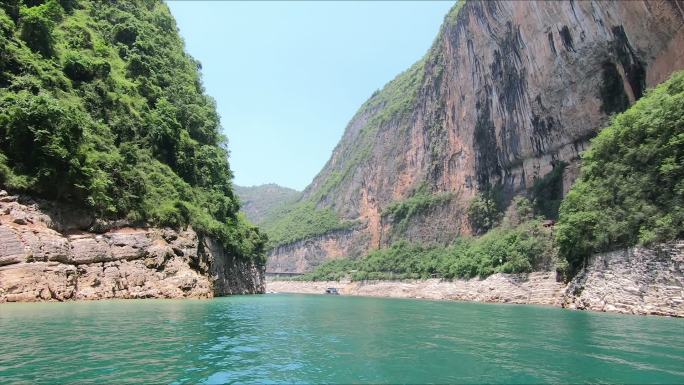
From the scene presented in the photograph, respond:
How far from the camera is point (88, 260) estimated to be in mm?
24406

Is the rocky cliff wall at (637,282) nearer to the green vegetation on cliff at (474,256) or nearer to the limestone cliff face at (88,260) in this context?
the green vegetation on cliff at (474,256)

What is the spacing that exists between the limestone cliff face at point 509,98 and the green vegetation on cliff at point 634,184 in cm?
1038

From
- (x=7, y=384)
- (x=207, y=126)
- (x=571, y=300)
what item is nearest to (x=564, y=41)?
(x=571, y=300)

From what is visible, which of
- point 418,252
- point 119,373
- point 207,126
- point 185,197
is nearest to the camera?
point 119,373

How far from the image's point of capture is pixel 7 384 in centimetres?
774

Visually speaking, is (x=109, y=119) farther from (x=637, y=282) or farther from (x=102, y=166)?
(x=637, y=282)

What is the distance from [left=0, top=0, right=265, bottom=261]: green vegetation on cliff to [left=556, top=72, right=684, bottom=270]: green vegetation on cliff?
88.9 ft

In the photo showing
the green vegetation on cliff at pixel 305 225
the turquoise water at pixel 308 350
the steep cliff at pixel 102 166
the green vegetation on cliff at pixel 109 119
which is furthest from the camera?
the green vegetation on cliff at pixel 305 225

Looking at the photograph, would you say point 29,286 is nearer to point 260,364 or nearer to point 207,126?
point 260,364

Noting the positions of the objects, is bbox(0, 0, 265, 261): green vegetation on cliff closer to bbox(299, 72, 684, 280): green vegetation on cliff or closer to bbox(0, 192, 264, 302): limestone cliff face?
bbox(0, 192, 264, 302): limestone cliff face

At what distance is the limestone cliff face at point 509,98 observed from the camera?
43.4m

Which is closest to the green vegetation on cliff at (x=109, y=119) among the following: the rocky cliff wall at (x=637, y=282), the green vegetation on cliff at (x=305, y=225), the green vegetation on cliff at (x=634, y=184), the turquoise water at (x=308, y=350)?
the turquoise water at (x=308, y=350)

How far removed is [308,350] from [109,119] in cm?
2711

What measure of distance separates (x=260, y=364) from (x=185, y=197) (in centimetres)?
2846
